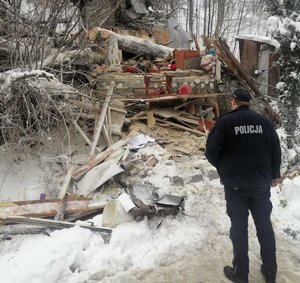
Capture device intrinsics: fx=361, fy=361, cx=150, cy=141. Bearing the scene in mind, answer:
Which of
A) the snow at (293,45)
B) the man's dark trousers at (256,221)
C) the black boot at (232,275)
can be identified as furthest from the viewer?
the snow at (293,45)

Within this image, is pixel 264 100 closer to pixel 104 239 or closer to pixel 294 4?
pixel 294 4

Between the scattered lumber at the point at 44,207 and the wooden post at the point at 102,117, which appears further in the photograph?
the wooden post at the point at 102,117

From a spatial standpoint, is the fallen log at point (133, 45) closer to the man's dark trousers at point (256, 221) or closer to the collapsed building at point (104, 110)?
the collapsed building at point (104, 110)

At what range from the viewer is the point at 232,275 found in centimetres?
359

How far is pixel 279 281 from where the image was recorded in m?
3.58

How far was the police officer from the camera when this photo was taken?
3242mm

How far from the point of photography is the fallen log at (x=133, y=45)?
957 cm

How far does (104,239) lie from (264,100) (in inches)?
266


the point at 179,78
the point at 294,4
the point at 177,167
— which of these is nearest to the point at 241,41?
the point at 179,78

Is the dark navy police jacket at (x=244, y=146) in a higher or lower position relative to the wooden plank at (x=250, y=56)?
lower

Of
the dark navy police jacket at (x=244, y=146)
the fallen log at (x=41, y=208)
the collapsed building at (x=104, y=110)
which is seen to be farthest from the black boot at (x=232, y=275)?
the fallen log at (x=41, y=208)

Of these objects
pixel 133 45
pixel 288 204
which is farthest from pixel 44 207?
pixel 133 45

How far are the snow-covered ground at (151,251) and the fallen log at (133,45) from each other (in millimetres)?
6235

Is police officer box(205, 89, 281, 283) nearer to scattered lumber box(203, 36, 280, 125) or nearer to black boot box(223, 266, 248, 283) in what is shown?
black boot box(223, 266, 248, 283)
